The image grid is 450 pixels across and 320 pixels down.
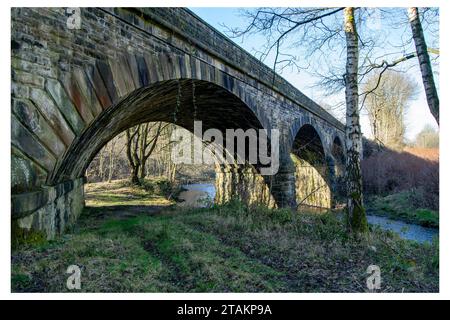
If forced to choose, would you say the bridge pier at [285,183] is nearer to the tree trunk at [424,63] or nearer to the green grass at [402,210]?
the green grass at [402,210]

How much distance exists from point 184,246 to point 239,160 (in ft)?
28.0

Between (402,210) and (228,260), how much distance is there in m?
10.9

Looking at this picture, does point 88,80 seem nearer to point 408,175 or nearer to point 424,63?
point 424,63

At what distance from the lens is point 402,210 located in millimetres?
11781

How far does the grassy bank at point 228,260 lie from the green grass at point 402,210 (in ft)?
21.0

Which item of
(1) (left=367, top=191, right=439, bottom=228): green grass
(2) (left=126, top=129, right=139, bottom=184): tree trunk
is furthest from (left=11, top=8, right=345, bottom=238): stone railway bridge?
(2) (left=126, top=129, right=139, bottom=184): tree trunk

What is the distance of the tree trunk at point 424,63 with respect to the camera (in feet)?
16.9

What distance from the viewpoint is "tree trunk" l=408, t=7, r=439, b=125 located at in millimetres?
5164

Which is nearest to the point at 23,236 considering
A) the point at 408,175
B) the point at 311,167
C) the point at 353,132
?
the point at 353,132

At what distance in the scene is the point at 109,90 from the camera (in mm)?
3820

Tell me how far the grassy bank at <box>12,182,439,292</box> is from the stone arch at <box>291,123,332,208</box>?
9.12 meters

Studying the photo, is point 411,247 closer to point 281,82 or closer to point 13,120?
point 13,120

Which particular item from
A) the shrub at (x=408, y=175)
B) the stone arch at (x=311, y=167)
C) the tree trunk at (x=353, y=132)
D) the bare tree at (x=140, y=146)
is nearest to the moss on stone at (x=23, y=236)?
the tree trunk at (x=353, y=132)
